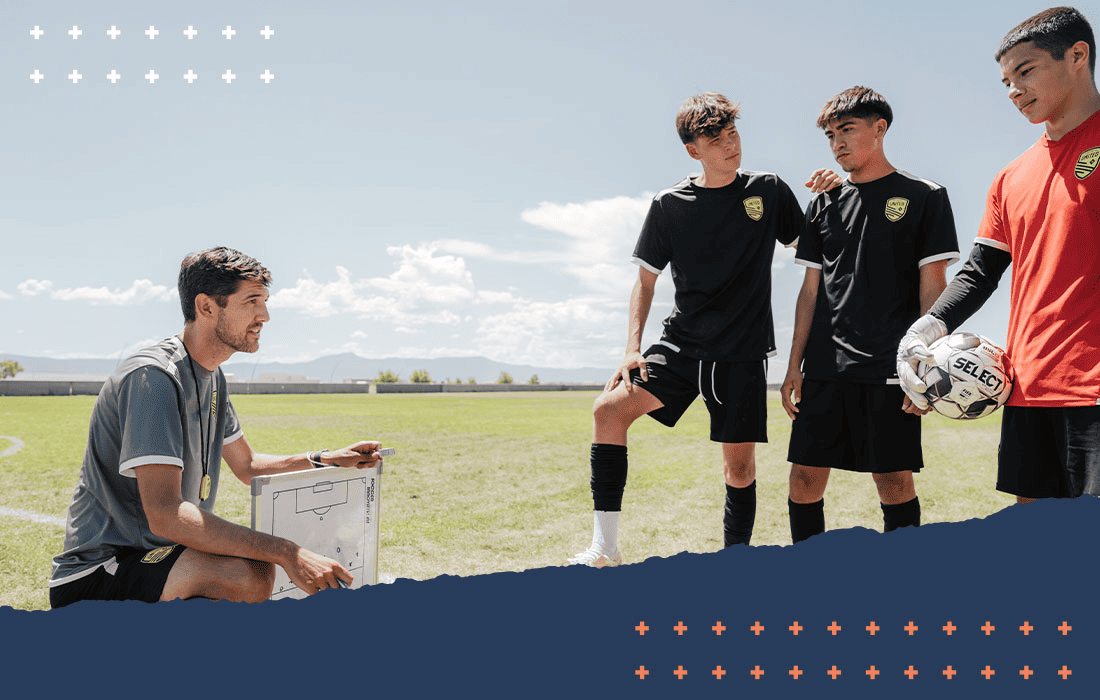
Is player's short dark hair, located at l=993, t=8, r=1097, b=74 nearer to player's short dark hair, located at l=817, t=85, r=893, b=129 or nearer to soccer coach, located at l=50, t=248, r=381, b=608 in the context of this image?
player's short dark hair, located at l=817, t=85, r=893, b=129

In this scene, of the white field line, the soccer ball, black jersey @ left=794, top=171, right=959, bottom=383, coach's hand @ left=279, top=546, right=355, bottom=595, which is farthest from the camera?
the white field line

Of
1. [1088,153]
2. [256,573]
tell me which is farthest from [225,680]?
[1088,153]

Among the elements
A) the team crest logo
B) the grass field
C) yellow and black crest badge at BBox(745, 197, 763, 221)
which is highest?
yellow and black crest badge at BBox(745, 197, 763, 221)

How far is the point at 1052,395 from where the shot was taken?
2328mm

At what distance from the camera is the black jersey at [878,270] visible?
3.37 m

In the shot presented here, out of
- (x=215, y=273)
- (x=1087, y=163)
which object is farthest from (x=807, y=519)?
(x=215, y=273)

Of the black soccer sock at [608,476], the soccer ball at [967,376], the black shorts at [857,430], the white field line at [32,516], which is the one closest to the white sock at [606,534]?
the black soccer sock at [608,476]

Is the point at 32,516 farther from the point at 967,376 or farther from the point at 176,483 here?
the point at 967,376

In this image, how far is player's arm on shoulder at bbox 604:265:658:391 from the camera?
3709mm

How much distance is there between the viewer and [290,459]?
311 cm

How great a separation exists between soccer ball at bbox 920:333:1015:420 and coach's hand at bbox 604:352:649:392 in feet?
4.57

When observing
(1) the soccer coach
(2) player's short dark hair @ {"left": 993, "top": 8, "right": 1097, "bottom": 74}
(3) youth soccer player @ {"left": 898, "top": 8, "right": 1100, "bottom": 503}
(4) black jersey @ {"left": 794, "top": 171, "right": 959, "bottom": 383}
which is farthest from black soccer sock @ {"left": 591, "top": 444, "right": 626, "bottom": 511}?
(2) player's short dark hair @ {"left": 993, "top": 8, "right": 1097, "bottom": 74}

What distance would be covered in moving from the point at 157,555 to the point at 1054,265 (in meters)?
3.26

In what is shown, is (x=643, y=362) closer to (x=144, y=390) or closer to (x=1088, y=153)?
(x=1088, y=153)
